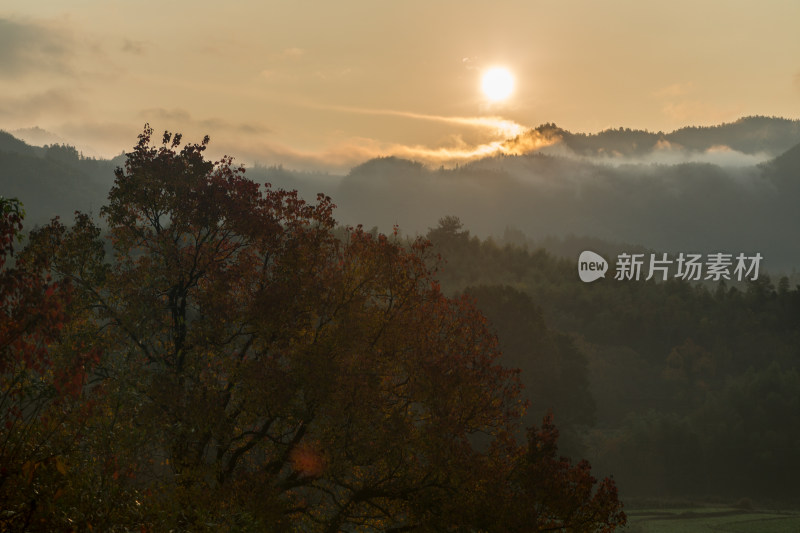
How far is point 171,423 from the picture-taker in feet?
62.2

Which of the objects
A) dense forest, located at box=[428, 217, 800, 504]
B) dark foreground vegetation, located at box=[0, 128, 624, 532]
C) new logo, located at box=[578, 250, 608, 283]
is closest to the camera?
dark foreground vegetation, located at box=[0, 128, 624, 532]

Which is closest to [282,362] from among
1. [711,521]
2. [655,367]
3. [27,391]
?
[27,391]

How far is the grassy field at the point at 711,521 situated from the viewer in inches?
2598

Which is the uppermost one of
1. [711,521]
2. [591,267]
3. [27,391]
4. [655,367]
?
[591,267]

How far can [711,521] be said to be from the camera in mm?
71125

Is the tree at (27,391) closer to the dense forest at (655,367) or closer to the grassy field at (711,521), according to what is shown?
the grassy field at (711,521)

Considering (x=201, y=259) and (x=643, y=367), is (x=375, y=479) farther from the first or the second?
(x=643, y=367)

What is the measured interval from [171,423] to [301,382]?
3358 mm

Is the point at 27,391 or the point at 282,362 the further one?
the point at 282,362

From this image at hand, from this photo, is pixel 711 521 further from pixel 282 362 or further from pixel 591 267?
pixel 591 267

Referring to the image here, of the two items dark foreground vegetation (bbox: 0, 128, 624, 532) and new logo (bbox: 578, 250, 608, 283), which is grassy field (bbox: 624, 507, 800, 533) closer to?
dark foreground vegetation (bbox: 0, 128, 624, 532)

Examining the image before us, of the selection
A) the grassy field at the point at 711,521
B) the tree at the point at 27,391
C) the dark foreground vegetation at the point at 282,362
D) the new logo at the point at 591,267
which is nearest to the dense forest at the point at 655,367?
the new logo at the point at 591,267

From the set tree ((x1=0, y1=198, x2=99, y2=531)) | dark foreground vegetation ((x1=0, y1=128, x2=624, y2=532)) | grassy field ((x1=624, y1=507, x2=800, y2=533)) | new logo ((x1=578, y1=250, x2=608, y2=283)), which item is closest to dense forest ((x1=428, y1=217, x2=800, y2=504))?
new logo ((x1=578, y1=250, x2=608, y2=283))

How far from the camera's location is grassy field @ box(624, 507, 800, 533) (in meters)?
66.0
